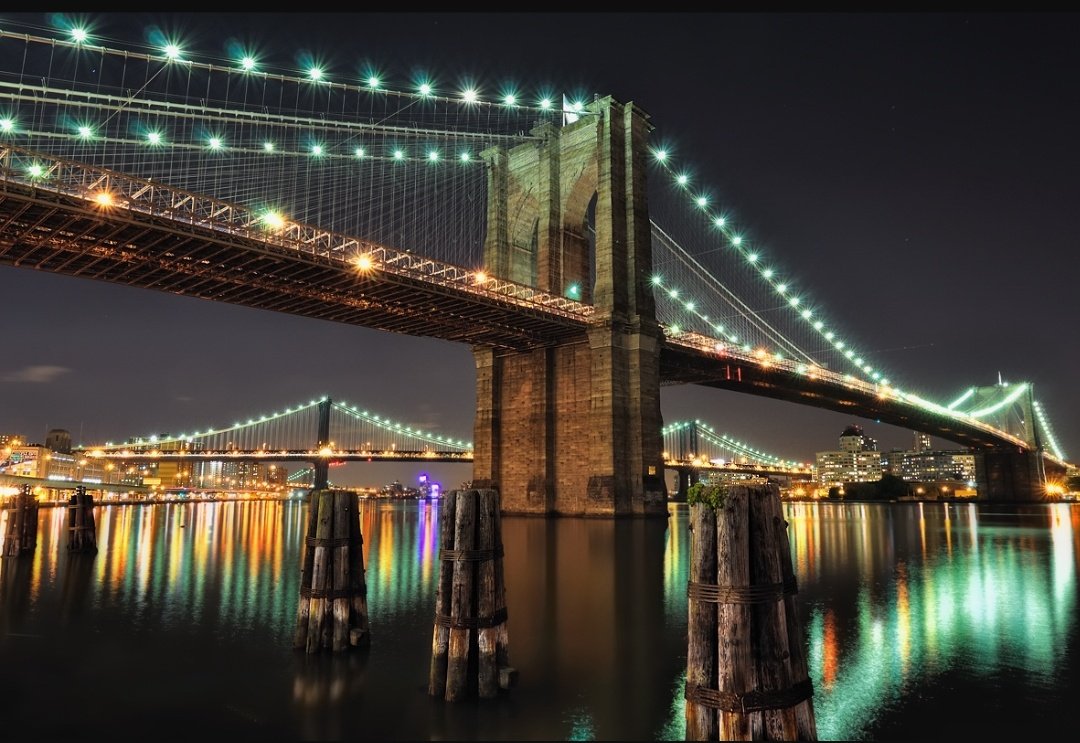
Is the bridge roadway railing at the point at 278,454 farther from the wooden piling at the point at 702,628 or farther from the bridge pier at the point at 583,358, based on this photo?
the wooden piling at the point at 702,628

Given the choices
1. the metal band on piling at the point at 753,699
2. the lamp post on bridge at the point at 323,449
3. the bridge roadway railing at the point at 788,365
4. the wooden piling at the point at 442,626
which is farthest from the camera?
the lamp post on bridge at the point at 323,449

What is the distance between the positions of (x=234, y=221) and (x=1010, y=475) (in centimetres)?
A: 10430

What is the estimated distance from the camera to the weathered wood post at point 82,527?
2361 cm

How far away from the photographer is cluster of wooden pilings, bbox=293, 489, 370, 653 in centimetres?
933

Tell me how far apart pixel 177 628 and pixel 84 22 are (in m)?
21.1

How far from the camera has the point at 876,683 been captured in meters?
7.99

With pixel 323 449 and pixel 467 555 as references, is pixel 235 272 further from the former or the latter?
pixel 323 449

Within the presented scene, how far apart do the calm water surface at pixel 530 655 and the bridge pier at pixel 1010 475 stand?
300 ft

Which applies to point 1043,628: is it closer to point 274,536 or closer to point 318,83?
point 274,536

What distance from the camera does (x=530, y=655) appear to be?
929 centimetres

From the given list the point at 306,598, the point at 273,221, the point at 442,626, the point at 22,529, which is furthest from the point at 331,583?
the point at 273,221

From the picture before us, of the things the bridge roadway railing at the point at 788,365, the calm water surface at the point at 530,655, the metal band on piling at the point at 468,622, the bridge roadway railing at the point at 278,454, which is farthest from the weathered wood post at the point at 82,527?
the bridge roadway railing at the point at 278,454

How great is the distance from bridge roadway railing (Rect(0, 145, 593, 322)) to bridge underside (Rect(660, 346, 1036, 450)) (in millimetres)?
12581

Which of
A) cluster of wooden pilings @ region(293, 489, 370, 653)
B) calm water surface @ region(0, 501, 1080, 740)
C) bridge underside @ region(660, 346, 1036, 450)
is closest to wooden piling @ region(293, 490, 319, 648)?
cluster of wooden pilings @ region(293, 489, 370, 653)
